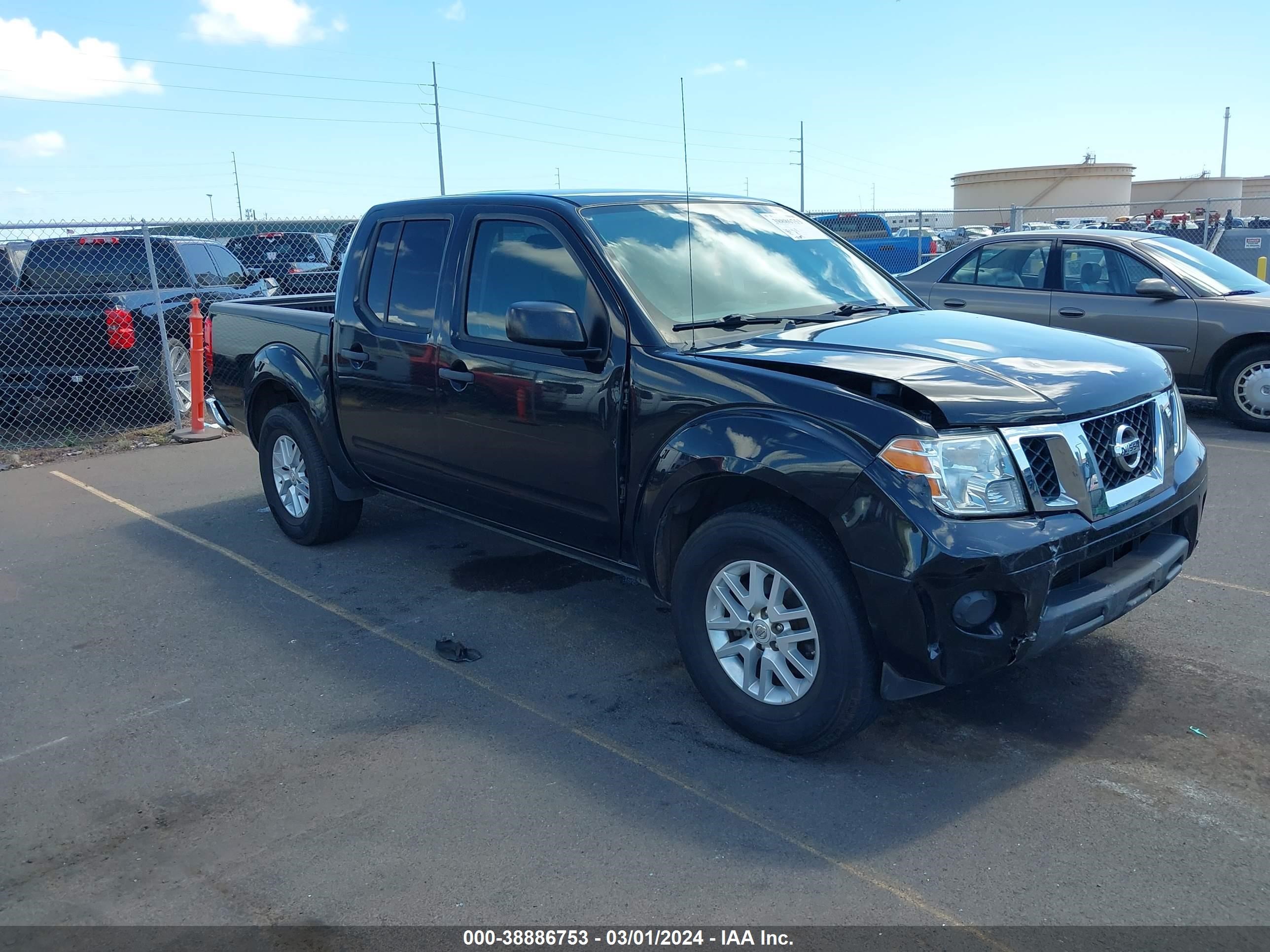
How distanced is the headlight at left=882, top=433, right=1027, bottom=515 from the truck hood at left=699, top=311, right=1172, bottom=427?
8 centimetres

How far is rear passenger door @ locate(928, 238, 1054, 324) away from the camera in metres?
9.94

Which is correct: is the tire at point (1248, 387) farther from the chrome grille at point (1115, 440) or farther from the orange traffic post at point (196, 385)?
the orange traffic post at point (196, 385)

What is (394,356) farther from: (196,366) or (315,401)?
(196,366)

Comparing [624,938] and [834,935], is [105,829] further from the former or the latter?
[834,935]

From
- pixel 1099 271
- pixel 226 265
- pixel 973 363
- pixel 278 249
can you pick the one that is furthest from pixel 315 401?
pixel 278 249

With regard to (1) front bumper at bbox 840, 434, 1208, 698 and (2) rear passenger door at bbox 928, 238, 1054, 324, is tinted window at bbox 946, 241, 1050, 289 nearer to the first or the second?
(2) rear passenger door at bbox 928, 238, 1054, 324

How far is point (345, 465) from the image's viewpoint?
20.1 feet

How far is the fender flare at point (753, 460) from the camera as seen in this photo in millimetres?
3496

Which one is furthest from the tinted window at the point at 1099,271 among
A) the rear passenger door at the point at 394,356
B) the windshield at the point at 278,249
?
the windshield at the point at 278,249

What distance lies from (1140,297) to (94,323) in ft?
31.9

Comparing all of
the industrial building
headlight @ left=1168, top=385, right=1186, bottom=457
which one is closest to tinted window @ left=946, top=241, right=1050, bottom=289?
headlight @ left=1168, top=385, right=1186, bottom=457

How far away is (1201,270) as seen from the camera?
971cm

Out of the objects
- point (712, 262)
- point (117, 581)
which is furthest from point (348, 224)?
point (712, 262)

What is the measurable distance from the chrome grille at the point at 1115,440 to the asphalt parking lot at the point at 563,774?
3.11 ft
